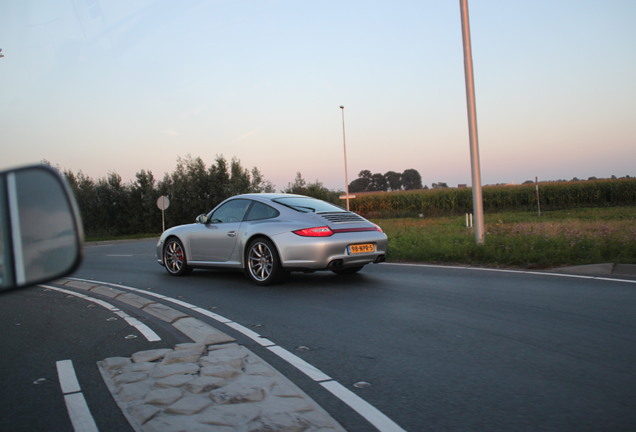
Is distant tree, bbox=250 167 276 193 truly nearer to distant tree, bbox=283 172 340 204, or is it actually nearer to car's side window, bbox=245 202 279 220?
distant tree, bbox=283 172 340 204

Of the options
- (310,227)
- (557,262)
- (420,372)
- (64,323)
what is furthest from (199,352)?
(557,262)

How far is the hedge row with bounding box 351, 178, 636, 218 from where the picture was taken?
1770 inches

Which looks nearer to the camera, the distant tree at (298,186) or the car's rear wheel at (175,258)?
the car's rear wheel at (175,258)

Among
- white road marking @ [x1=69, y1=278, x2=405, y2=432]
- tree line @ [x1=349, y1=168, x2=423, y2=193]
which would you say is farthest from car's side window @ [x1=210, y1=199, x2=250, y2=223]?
tree line @ [x1=349, y1=168, x2=423, y2=193]

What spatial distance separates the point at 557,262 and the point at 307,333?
19.8 feet

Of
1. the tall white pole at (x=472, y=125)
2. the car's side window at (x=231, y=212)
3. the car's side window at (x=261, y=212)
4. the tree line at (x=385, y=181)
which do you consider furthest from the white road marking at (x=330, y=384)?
the tree line at (x=385, y=181)

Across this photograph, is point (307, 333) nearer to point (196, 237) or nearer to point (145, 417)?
point (145, 417)

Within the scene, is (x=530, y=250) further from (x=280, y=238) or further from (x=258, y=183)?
(x=258, y=183)

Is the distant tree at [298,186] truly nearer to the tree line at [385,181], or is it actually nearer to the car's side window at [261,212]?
the car's side window at [261,212]

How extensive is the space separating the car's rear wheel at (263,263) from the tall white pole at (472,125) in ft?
17.0

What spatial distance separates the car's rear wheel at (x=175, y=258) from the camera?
33.2ft

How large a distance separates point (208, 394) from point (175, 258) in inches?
276

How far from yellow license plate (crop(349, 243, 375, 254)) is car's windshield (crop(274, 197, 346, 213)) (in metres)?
0.80

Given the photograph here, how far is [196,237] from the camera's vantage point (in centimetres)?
967
